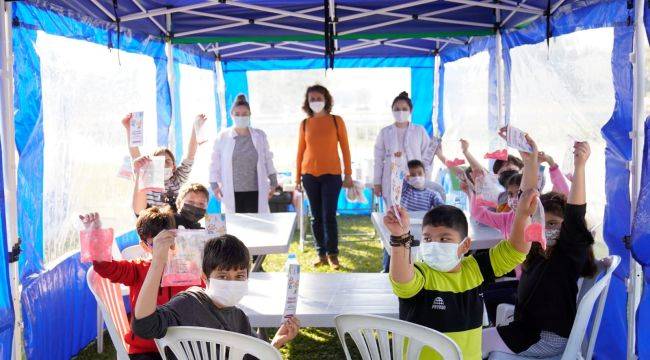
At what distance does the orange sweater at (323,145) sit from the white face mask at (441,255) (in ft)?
11.2

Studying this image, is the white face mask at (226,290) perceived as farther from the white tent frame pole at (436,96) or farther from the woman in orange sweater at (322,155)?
the white tent frame pole at (436,96)

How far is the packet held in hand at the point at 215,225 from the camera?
2.23 metres

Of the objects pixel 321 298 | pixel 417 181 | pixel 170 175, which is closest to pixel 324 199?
pixel 417 181

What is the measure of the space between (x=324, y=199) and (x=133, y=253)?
2435 mm

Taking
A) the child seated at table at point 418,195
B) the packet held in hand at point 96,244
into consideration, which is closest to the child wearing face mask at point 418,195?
the child seated at table at point 418,195

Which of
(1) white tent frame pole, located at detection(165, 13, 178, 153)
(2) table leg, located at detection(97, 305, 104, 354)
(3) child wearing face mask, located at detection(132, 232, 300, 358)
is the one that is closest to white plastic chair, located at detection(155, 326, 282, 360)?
(3) child wearing face mask, located at detection(132, 232, 300, 358)

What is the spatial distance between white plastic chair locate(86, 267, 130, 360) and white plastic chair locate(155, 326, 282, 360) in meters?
0.44

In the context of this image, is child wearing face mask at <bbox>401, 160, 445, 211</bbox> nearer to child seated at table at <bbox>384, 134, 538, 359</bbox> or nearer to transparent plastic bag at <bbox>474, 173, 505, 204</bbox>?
transparent plastic bag at <bbox>474, 173, 505, 204</bbox>

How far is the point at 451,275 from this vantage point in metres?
2.16

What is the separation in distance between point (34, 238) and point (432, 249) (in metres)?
2.26

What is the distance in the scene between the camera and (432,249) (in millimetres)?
2164

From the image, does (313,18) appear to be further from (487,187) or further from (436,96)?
(436,96)

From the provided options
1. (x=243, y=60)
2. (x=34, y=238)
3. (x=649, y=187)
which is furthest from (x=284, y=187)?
(x=649, y=187)

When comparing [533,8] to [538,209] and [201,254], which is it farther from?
[201,254]
